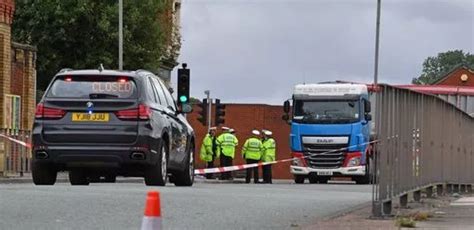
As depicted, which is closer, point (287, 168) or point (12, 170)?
point (12, 170)

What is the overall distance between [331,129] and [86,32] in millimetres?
17302

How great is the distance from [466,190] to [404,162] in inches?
396

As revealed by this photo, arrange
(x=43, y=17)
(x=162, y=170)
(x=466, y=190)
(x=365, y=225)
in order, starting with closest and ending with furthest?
(x=365, y=225) → (x=162, y=170) → (x=466, y=190) → (x=43, y=17)

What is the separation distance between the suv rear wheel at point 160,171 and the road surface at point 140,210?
2.99 feet

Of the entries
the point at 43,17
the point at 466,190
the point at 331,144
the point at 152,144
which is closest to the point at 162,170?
the point at 152,144

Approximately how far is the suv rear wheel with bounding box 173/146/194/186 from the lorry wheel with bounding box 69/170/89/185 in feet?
5.49

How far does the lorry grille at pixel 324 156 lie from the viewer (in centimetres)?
3284

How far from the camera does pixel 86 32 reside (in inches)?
1826

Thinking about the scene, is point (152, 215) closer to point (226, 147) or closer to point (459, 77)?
point (226, 147)

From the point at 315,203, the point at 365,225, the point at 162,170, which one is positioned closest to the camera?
the point at 365,225

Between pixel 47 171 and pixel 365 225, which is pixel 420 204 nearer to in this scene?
pixel 365 225

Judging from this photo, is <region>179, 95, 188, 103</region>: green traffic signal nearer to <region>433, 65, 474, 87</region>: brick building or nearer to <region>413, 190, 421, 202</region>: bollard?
<region>413, 190, 421, 202</region>: bollard

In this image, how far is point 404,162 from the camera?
14047 mm

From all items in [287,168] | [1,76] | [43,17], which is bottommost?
[287,168]
